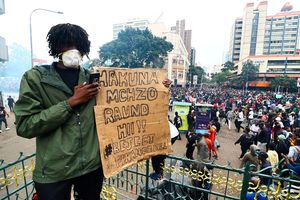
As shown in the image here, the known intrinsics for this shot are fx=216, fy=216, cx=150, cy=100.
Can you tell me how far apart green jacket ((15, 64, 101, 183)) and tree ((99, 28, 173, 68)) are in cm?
3736

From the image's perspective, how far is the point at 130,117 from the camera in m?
1.75

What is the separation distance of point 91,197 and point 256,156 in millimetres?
4872

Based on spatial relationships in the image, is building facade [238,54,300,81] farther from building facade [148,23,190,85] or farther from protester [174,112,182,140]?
protester [174,112,182,140]

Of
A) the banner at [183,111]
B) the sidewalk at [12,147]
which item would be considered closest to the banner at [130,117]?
the sidewalk at [12,147]

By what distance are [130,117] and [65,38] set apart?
2.47 ft

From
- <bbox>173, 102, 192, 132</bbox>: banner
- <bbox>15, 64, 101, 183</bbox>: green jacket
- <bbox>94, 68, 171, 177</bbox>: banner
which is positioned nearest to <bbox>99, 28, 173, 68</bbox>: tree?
<bbox>173, 102, 192, 132</bbox>: banner

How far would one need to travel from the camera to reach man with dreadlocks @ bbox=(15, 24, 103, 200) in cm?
130

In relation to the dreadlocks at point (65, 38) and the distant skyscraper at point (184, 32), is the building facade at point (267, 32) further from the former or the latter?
the dreadlocks at point (65, 38)

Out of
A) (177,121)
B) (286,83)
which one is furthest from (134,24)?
(177,121)

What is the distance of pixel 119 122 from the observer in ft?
5.47

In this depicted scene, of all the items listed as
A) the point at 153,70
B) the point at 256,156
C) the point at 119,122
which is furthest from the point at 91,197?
the point at 256,156

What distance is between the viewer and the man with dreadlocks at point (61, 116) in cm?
130

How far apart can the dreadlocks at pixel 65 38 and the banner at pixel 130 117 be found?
23 cm

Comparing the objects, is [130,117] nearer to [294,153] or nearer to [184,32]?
[294,153]
